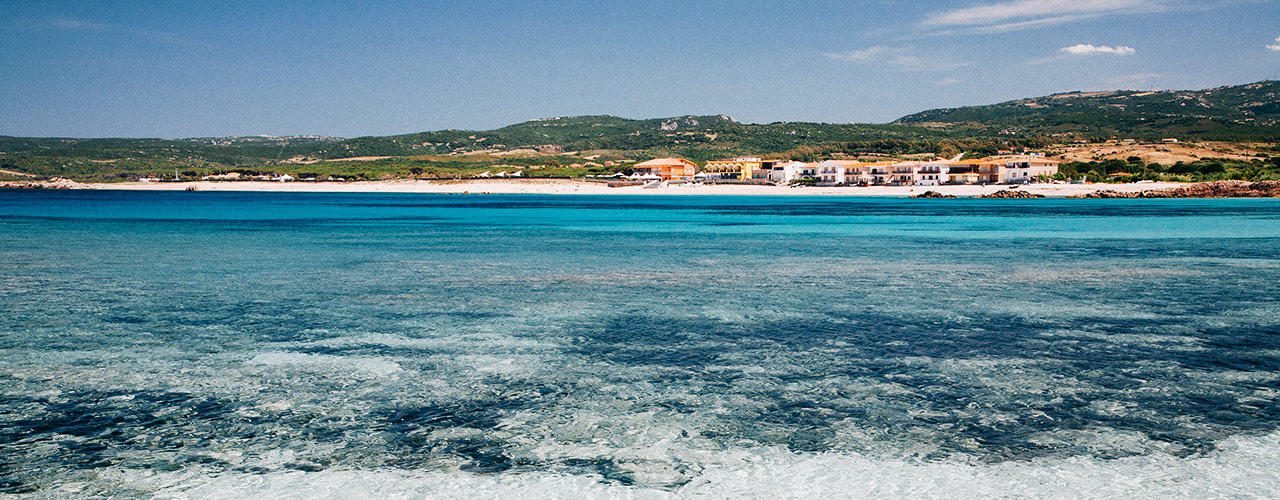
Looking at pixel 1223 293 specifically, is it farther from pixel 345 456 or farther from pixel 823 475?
pixel 345 456

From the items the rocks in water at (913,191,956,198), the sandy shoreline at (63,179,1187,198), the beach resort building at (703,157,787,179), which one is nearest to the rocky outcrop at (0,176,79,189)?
the sandy shoreline at (63,179,1187,198)

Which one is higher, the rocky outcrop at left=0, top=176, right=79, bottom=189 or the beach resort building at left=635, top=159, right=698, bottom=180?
the beach resort building at left=635, top=159, right=698, bottom=180

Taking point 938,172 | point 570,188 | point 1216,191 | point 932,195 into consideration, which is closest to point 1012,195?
point 932,195

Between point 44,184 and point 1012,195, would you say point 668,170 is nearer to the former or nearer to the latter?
point 1012,195

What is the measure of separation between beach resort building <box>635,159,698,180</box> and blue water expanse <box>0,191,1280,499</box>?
4692 inches

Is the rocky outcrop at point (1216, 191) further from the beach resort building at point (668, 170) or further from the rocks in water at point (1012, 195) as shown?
the beach resort building at point (668, 170)

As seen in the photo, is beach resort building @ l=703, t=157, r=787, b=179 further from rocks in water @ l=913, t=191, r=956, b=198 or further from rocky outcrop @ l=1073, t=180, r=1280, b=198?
rocky outcrop @ l=1073, t=180, r=1280, b=198

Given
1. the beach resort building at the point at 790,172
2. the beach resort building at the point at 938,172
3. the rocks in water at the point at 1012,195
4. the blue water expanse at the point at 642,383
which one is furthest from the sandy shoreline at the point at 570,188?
the blue water expanse at the point at 642,383

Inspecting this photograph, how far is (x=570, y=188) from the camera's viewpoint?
120m

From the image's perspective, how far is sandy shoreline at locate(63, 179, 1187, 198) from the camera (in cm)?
9675

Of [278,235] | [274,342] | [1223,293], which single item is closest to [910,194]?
[278,235]

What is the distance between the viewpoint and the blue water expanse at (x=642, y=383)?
21.6ft

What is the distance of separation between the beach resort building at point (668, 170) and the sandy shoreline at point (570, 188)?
13535 millimetres

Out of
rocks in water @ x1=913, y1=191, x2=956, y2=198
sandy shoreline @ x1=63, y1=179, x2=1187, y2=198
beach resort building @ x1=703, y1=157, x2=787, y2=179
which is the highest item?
beach resort building @ x1=703, y1=157, x2=787, y2=179
